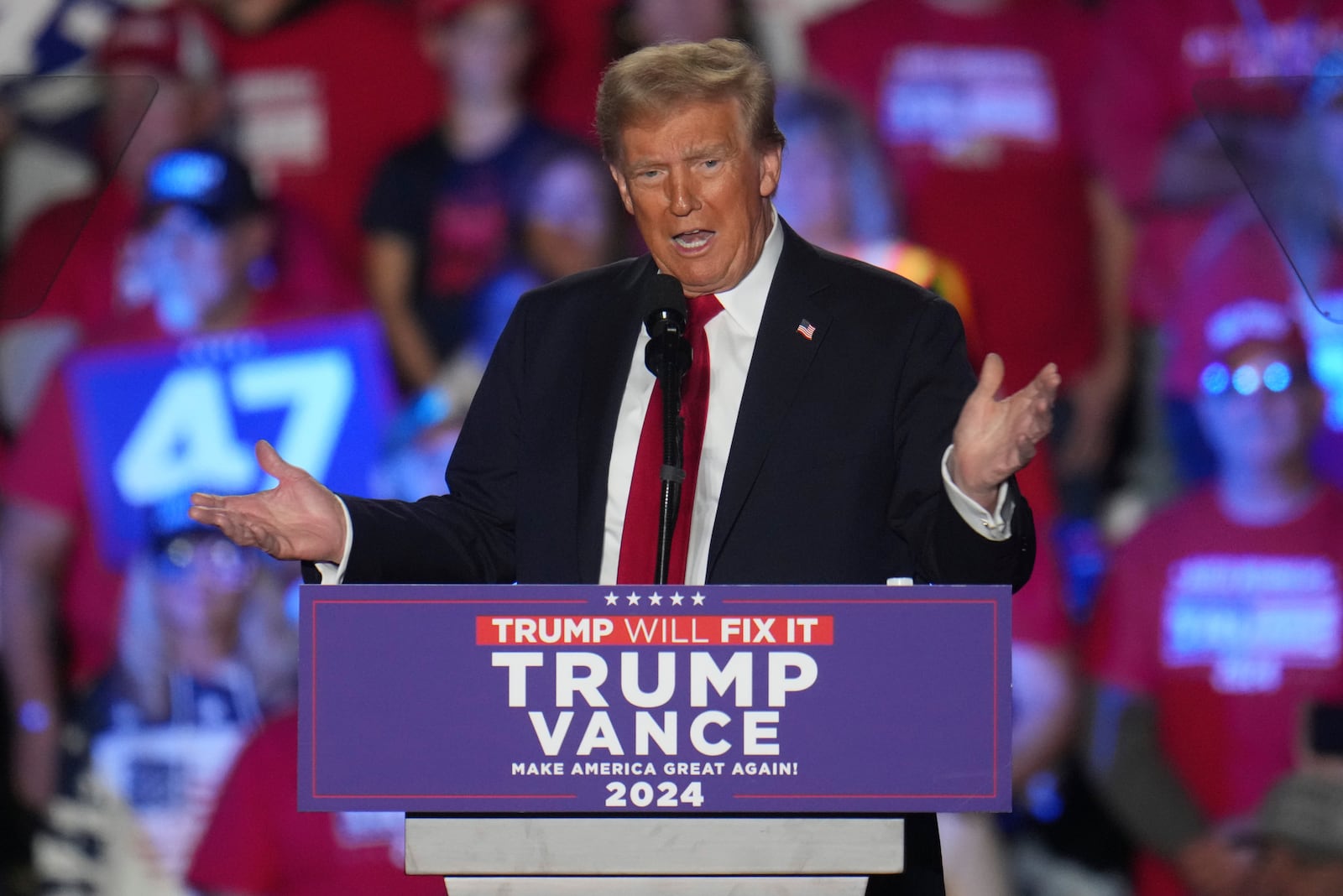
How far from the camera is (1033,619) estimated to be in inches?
167

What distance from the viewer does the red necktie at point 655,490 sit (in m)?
1.72

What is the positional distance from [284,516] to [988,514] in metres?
0.71

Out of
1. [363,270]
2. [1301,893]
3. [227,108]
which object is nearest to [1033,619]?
[1301,893]

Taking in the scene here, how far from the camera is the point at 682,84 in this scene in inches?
69.9

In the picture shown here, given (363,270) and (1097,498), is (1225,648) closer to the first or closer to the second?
(1097,498)

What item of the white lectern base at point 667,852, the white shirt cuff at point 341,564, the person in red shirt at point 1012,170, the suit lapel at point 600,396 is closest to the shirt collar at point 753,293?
the suit lapel at point 600,396

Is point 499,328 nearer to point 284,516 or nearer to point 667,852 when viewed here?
point 284,516

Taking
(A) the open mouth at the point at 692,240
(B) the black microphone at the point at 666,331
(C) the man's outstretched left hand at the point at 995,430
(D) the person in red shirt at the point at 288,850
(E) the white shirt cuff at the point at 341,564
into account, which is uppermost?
(A) the open mouth at the point at 692,240

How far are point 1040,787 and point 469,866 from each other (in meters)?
3.11

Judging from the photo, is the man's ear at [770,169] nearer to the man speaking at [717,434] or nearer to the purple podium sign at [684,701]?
the man speaking at [717,434]

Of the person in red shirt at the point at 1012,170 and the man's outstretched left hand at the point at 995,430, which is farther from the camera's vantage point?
the person in red shirt at the point at 1012,170

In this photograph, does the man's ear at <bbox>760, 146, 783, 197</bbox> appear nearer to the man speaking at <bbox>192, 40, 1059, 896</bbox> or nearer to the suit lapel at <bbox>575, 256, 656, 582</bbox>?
the man speaking at <bbox>192, 40, 1059, 896</bbox>

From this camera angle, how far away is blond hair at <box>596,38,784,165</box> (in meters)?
1.78

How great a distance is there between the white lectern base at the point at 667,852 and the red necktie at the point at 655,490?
1.14ft
